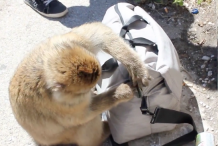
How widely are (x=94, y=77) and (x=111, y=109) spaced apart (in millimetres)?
758

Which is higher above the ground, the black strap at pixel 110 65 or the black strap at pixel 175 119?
the black strap at pixel 110 65

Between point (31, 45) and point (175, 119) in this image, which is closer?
point (175, 119)

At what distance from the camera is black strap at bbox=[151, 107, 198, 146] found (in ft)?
9.45

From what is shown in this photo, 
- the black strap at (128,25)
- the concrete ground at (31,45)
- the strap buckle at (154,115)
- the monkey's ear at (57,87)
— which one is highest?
the black strap at (128,25)

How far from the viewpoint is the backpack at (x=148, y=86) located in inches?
113

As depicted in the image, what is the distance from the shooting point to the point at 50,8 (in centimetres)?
448

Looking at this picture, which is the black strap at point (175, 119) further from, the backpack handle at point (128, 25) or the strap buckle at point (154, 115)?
the backpack handle at point (128, 25)

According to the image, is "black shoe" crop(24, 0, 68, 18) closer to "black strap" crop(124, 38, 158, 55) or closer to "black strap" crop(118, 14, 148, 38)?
"black strap" crop(118, 14, 148, 38)

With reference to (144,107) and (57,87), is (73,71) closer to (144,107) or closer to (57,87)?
(57,87)

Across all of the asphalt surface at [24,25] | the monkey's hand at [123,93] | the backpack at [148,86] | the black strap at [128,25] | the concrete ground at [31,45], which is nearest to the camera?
the monkey's hand at [123,93]

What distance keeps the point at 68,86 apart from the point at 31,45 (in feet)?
6.28

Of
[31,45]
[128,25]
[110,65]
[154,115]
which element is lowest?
[31,45]

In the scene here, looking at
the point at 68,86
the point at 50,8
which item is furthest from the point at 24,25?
the point at 68,86

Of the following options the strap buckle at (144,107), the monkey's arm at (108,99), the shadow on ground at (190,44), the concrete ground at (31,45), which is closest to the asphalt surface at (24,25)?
the concrete ground at (31,45)
